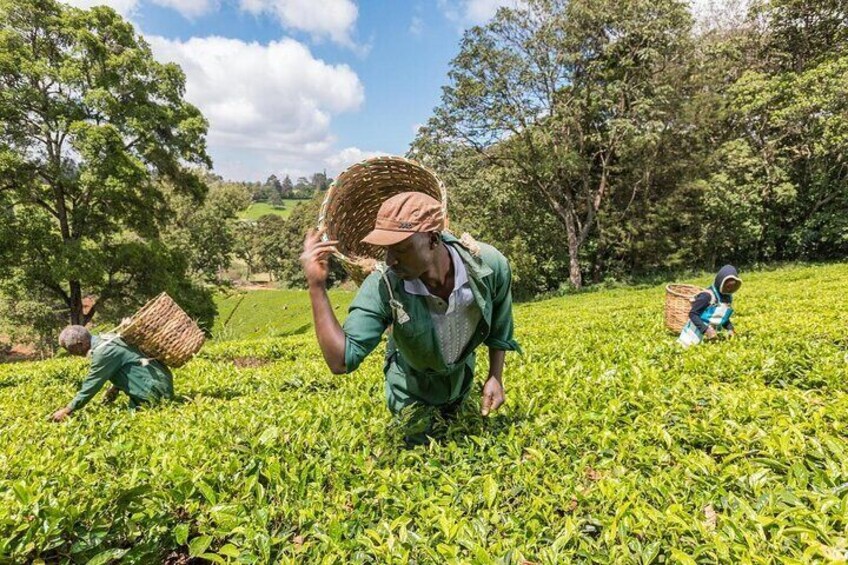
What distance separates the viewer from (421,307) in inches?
96.3

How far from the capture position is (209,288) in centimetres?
2103

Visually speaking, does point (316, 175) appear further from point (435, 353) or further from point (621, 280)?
point (435, 353)

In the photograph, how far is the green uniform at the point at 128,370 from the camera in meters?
4.84

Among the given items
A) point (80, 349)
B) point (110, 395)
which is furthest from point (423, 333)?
point (110, 395)

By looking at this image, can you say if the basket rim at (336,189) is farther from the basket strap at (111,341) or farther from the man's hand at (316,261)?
the basket strap at (111,341)

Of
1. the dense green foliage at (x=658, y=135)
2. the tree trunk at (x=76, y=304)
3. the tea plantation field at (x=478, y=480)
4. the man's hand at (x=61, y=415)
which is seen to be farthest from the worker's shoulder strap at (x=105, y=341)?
the dense green foliage at (x=658, y=135)

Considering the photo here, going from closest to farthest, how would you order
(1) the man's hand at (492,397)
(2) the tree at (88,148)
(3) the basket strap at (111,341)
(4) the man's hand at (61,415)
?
(1) the man's hand at (492,397) < (4) the man's hand at (61,415) < (3) the basket strap at (111,341) < (2) the tree at (88,148)

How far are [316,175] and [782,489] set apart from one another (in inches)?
6599

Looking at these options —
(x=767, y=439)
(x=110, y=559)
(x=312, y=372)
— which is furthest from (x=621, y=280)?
(x=110, y=559)

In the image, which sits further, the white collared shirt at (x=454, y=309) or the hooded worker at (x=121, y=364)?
the hooded worker at (x=121, y=364)

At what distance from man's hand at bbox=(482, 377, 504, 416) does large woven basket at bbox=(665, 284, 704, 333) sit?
16.6 ft

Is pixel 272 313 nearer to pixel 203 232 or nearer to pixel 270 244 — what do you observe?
pixel 203 232

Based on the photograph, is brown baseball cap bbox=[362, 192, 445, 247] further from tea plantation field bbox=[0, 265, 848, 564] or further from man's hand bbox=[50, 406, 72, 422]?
man's hand bbox=[50, 406, 72, 422]

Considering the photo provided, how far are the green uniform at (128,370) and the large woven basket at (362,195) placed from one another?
130 inches
